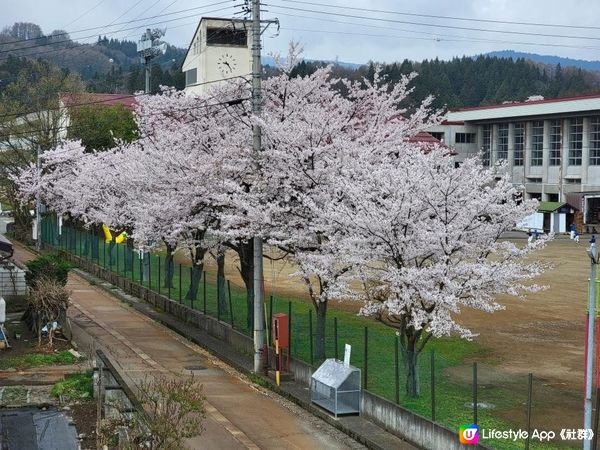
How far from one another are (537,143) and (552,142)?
2374mm

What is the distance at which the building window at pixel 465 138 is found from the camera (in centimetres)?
10331

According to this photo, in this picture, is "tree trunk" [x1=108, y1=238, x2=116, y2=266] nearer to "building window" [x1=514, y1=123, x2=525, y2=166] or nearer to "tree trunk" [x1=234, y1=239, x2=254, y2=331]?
"tree trunk" [x1=234, y1=239, x2=254, y2=331]

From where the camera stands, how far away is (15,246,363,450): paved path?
58.9 ft

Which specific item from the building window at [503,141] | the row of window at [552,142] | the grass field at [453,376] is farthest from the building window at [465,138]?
the grass field at [453,376]

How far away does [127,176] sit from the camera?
3591cm

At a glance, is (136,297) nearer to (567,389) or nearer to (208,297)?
(208,297)

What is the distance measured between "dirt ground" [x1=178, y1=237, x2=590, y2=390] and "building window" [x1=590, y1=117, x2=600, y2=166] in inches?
1562

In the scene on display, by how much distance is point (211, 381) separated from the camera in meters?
23.2

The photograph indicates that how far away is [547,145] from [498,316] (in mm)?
63270

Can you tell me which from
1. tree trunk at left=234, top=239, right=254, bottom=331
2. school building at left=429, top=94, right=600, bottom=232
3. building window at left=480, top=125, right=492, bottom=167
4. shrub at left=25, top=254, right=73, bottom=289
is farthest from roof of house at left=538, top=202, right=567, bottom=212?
shrub at left=25, top=254, right=73, bottom=289

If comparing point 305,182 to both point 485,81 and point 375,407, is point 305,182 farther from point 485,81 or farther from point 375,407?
point 485,81

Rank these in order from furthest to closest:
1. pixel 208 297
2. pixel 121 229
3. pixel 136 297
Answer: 1. pixel 121 229
2. pixel 136 297
3. pixel 208 297

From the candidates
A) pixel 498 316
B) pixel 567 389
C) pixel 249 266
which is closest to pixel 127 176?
pixel 249 266
